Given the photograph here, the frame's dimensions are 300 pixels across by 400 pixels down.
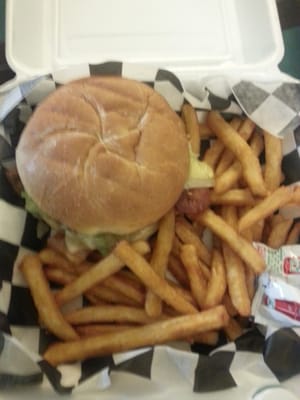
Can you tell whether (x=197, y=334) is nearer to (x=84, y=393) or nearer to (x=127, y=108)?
(x=84, y=393)

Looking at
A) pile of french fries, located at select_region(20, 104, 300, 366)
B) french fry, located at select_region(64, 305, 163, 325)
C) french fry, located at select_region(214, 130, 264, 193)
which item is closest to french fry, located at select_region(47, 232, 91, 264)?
pile of french fries, located at select_region(20, 104, 300, 366)

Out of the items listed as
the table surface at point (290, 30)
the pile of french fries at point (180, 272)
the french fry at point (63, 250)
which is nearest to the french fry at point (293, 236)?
the pile of french fries at point (180, 272)

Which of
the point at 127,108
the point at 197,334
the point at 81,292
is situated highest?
the point at 127,108

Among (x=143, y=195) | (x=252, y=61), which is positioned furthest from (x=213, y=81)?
(x=143, y=195)

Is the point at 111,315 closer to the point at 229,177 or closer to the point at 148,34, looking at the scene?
the point at 229,177

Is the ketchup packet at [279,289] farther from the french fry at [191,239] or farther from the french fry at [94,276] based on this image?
the french fry at [94,276]

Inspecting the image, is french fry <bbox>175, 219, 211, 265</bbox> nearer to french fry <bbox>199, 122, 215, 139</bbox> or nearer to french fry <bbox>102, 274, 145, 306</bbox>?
french fry <bbox>102, 274, 145, 306</bbox>
